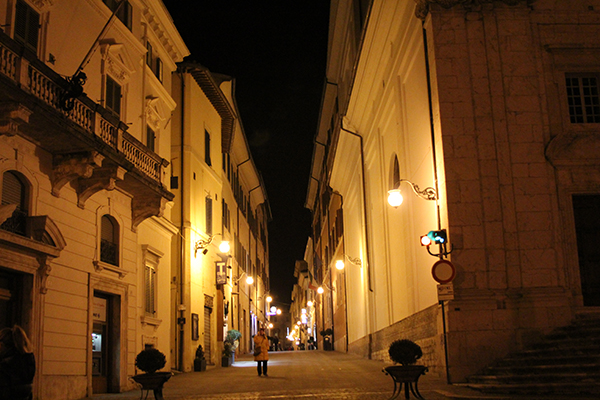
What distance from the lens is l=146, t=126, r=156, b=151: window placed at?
877 inches

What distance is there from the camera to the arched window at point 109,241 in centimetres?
1748

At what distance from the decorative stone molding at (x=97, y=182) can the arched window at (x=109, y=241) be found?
64.3 inches

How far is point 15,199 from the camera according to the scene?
44.2 ft

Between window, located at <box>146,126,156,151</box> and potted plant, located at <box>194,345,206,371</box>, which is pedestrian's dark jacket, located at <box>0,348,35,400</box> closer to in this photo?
window, located at <box>146,126,156,151</box>

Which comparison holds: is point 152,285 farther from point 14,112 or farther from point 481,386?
point 481,386

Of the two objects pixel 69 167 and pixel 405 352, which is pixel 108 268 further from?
pixel 405 352

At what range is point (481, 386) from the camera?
42.4 feet

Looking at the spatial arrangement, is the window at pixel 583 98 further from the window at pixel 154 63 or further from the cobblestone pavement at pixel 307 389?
the window at pixel 154 63

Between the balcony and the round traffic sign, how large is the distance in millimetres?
8004

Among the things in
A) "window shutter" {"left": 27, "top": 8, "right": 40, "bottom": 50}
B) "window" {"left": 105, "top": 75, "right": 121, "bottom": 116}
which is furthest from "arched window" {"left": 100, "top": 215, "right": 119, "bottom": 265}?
"window shutter" {"left": 27, "top": 8, "right": 40, "bottom": 50}

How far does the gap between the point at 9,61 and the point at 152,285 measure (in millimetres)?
11194

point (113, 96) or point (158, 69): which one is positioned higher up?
point (158, 69)

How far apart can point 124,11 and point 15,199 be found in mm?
9196

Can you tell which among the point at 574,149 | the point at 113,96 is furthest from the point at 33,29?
the point at 574,149
